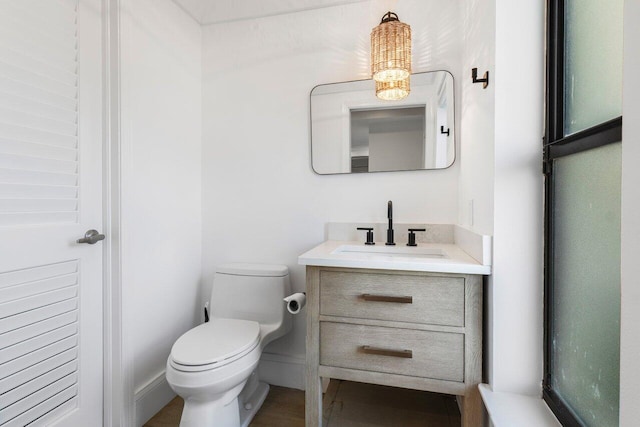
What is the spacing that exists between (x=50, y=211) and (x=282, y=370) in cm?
146

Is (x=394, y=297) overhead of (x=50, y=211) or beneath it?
beneath

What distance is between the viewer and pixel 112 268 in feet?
4.76

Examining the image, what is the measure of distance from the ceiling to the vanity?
1.55 meters

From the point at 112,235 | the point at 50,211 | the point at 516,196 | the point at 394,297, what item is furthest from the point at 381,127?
the point at 50,211

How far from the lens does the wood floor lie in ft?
4.96

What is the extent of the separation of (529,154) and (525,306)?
52cm

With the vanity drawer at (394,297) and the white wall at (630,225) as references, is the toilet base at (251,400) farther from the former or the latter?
the white wall at (630,225)

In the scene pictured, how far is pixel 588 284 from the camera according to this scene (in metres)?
0.80

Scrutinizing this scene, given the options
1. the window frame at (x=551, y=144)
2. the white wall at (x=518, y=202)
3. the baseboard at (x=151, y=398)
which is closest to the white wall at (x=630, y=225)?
the window frame at (x=551, y=144)

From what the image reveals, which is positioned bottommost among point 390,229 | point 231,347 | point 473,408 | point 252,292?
point 473,408

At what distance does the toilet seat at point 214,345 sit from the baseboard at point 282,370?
0.42 meters

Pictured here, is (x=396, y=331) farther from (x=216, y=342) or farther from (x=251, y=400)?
(x=251, y=400)

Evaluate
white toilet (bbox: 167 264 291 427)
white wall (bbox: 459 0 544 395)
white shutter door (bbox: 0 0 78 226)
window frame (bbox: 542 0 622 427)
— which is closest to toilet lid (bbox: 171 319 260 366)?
white toilet (bbox: 167 264 291 427)

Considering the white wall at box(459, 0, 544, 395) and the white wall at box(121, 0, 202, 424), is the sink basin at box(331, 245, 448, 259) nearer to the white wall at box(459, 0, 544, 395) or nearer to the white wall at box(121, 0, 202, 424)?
the white wall at box(459, 0, 544, 395)
